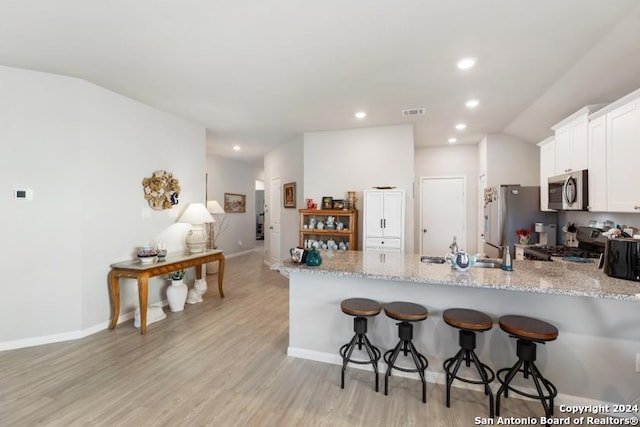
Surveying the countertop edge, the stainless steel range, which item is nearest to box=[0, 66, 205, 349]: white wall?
the countertop edge

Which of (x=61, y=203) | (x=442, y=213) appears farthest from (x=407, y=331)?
(x=442, y=213)

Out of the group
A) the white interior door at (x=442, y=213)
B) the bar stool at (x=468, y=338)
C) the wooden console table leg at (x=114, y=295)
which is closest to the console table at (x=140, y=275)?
the wooden console table leg at (x=114, y=295)

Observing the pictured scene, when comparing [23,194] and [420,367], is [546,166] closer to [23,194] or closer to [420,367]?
[420,367]

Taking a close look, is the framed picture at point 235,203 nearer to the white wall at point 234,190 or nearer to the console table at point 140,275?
the white wall at point 234,190

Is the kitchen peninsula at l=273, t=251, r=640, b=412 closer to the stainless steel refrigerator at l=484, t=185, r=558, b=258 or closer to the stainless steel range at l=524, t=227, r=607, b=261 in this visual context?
the stainless steel range at l=524, t=227, r=607, b=261

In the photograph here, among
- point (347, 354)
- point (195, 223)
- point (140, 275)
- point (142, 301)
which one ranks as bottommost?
point (347, 354)

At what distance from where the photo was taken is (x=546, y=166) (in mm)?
4086

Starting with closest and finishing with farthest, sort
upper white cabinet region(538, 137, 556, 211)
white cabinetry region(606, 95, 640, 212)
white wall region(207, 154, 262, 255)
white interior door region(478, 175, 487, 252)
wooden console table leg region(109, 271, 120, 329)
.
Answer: white cabinetry region(606, 95, 640, 212), wooden console table leg region(109, 271, 120, 329), upper white cabinet region(538, 137, 556, 211), white interior door region(478, 175, 487, 252), white wall region(207, 154, 262, 255)

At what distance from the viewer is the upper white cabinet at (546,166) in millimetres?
3893

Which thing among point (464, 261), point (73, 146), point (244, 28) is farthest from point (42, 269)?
point (464, 261)

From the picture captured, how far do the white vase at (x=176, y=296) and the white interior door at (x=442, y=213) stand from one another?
→ 4.84 m

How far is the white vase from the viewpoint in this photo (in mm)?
3953

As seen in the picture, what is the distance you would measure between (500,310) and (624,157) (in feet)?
5.97

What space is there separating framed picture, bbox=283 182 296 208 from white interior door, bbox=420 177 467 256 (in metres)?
2.84
